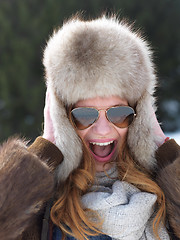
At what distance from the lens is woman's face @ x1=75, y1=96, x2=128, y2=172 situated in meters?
1.29

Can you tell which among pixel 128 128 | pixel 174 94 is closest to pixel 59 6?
pixel 174 94

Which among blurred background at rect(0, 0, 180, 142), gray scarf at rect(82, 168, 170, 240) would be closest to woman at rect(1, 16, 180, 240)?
gray scarf at rect(82, 168, 170, 240)

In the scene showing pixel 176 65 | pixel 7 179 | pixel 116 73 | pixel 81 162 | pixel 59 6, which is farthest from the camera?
pixel 176 65

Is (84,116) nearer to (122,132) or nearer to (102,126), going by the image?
(102,126)

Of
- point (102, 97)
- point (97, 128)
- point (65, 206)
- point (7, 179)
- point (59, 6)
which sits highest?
point (59, 6)

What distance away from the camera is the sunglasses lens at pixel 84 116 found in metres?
1.28

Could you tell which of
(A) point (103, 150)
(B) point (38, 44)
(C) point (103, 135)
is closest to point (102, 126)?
(C) point (103, 135)

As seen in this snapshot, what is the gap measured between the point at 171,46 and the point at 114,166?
6.89m

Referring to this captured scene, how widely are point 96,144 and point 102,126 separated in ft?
0.33

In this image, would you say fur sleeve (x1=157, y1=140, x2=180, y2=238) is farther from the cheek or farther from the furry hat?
the cheek

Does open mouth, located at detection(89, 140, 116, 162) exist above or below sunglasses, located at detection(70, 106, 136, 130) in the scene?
below

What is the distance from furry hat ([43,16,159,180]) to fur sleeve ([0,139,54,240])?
0.17m

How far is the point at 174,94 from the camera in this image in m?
7.91

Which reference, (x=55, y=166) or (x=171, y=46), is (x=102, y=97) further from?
(x=171, y=46)
